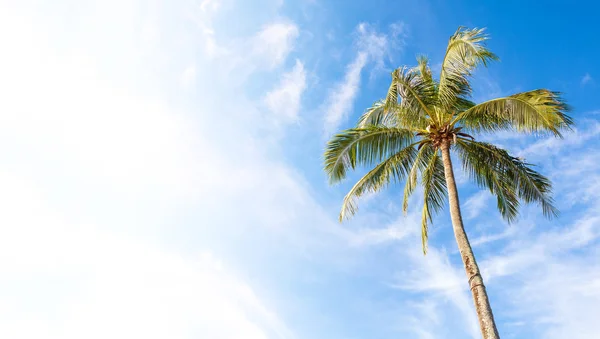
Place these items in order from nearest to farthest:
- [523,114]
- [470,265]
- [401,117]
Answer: [470,265] → [523,114] → [401,117]

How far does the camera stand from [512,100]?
1044cm

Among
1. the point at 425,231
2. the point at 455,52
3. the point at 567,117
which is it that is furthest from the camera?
the point at 425,231

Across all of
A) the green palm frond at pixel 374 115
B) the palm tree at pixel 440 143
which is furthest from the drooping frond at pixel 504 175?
the green palm frond at pixel 374 115

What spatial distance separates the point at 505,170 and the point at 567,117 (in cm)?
246

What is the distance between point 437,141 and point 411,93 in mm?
1570

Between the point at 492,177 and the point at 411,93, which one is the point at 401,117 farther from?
the point at 492,177

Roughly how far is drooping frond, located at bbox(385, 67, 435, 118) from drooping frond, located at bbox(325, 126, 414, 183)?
2.44 ft

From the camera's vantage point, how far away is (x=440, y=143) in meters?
11.7

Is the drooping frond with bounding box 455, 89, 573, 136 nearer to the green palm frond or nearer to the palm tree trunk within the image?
the palm tree trunk

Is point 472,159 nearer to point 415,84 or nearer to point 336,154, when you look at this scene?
point 415,84

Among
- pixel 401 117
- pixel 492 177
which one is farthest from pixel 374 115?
pixel 492 177

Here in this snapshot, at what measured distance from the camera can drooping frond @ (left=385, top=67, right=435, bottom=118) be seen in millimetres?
11602

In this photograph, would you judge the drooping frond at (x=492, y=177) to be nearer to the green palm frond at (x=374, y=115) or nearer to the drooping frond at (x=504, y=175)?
the drooping frond at (x=504, y=175)

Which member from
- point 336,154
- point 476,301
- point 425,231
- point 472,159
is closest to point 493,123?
point 472,159
